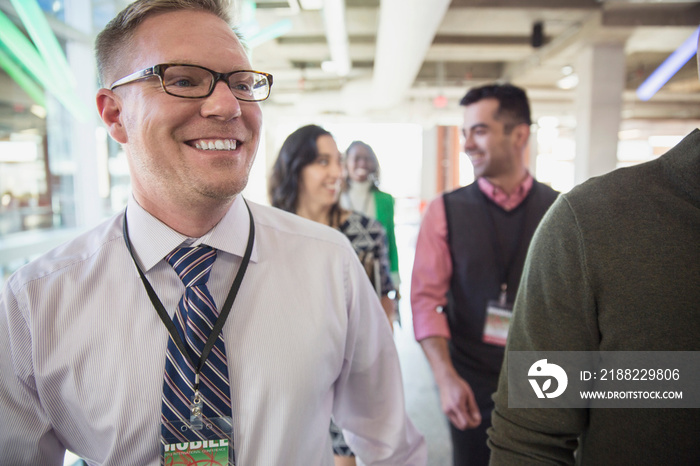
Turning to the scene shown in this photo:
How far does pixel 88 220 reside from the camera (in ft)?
11.4

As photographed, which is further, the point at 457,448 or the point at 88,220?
the point at 88,220

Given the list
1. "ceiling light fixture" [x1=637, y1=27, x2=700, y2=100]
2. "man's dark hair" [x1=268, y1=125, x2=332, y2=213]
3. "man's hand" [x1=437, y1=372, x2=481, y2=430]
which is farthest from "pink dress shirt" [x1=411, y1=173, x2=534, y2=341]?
"ceiling light fixture" [x1=637, y1=27, x2=700, y2=100]

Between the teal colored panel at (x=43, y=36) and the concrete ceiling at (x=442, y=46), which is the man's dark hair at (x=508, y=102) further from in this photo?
the teal colored panel at (x=43, y=36)

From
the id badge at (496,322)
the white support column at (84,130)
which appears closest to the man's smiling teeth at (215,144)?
the id badge at (496,322)

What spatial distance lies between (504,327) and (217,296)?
3.83ft

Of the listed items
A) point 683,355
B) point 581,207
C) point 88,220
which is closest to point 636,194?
point 581,207

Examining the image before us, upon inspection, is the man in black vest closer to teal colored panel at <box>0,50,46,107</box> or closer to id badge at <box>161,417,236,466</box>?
id badge at <box>161,417,236,466</box>

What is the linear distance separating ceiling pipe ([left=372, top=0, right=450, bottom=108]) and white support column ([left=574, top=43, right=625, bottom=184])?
243 centimetres

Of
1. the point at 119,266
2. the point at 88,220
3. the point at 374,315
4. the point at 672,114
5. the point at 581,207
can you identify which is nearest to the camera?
the point at 581,207

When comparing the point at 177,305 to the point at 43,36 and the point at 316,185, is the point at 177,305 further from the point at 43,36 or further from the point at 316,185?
the point at 43,36

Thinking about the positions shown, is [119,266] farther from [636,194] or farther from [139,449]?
[636,194]

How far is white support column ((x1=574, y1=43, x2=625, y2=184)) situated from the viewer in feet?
19.5

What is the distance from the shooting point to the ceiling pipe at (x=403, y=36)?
3.75m

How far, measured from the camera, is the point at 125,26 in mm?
988
